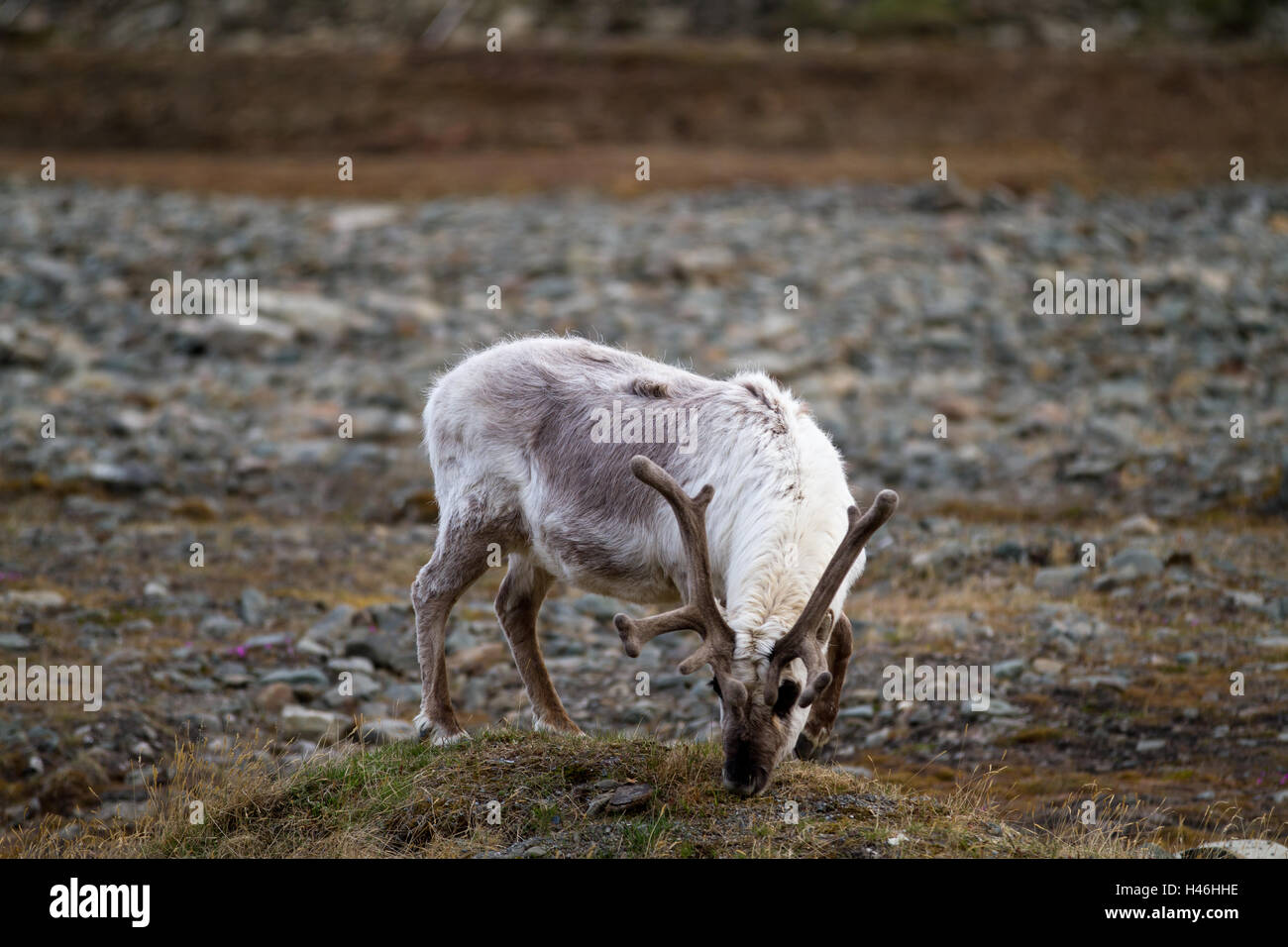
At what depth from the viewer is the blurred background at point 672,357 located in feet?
38.0

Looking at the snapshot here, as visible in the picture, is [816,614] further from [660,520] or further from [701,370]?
[701,370]

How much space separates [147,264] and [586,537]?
77.5 feet

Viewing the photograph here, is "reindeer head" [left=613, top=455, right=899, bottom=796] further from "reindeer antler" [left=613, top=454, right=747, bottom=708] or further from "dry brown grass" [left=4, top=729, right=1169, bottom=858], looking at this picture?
"dry brown grass" [left=4, top=729, right=1169, bottom=858]

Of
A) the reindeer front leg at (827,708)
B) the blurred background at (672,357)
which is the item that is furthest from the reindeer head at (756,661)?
the blurred background at (672,357)

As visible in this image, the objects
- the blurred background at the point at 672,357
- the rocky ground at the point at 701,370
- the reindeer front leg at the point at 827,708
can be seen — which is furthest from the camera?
the blurred background at the point at 672,357

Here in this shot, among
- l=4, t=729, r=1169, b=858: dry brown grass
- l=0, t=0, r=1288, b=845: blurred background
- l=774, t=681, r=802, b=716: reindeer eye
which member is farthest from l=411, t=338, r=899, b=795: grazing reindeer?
l=0, t=0, r=1288, b=845: blurred background

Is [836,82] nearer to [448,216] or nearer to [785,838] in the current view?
[448,216]

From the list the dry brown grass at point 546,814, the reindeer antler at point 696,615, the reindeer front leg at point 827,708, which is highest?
the reindeer antler at point 696,615

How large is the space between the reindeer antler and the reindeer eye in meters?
0.27

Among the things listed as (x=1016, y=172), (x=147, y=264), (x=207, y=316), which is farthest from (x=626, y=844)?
(x=1016, y=172)

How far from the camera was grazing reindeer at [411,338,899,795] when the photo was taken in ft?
24.9

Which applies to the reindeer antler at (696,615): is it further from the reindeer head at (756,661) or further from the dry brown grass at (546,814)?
the dry brown grass at (546,814)

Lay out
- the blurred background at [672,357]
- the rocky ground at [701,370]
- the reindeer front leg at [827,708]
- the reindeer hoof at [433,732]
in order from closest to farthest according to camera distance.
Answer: the reindeer front leg at [827,708]
the reindeer hoof at [433,732]
the rocky ground at [701,370]
the blurred background at [672,357]

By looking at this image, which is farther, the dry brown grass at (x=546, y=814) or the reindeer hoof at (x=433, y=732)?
the reindeer hoof at (x=433, y=732)
